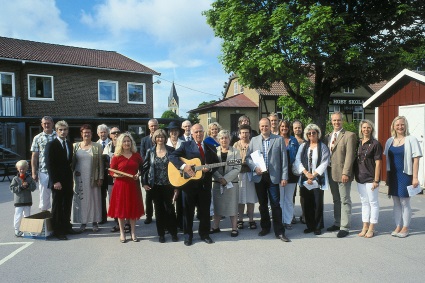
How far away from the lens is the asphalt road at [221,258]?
396 cm

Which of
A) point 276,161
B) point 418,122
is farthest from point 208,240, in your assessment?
point 418,122

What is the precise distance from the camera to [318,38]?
1516 cm

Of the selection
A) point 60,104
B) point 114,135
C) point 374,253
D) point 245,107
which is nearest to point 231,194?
point 374,253

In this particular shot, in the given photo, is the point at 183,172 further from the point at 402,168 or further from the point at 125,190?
the point at 402,168

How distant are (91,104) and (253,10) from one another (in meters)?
12.7

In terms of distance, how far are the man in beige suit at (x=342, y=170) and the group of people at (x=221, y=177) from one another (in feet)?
0.05

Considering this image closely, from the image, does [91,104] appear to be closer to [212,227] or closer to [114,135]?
[114,135]

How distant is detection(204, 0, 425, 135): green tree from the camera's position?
49.8ft

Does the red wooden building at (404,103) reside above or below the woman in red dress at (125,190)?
above

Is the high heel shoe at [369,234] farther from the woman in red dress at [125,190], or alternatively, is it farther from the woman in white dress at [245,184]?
the woman in red dress at [125,190]

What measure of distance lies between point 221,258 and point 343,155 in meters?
2.67

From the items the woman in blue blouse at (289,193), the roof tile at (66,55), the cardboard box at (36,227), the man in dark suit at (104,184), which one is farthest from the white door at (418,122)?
the roof tile at (66,55)

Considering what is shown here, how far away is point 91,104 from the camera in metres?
23.1

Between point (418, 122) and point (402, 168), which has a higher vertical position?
point (418, 122)
